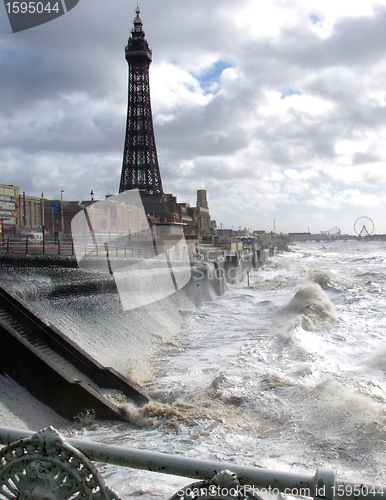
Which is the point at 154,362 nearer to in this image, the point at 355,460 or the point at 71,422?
the point at 71,422

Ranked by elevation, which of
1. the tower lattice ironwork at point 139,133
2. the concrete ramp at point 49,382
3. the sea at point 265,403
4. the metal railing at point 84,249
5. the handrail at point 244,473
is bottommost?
the sea at point 265,403

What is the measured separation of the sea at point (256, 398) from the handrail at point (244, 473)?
0.45ft

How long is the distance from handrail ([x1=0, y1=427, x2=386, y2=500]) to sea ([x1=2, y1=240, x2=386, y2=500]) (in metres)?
0.14

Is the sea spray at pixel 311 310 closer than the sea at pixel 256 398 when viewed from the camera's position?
No

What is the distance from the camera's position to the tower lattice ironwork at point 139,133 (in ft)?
228

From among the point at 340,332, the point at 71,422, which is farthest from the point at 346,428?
the point at 340,332

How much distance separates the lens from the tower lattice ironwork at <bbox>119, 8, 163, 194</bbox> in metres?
69.5

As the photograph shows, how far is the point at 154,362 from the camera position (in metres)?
11.9

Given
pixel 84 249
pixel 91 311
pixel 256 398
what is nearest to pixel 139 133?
pixel 84 249

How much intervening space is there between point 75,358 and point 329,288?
25.2 metres

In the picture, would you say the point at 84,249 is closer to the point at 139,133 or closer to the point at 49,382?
the point at 49,382

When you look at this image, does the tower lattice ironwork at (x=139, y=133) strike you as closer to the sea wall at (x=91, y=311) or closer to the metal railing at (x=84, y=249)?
the metal railing at (x=84, y=249)

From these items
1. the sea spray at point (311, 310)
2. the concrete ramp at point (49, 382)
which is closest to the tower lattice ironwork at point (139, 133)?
the sea spray at point (311, 310)

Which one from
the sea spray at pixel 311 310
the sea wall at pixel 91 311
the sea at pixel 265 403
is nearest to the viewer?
the sea at pixel 265 403
